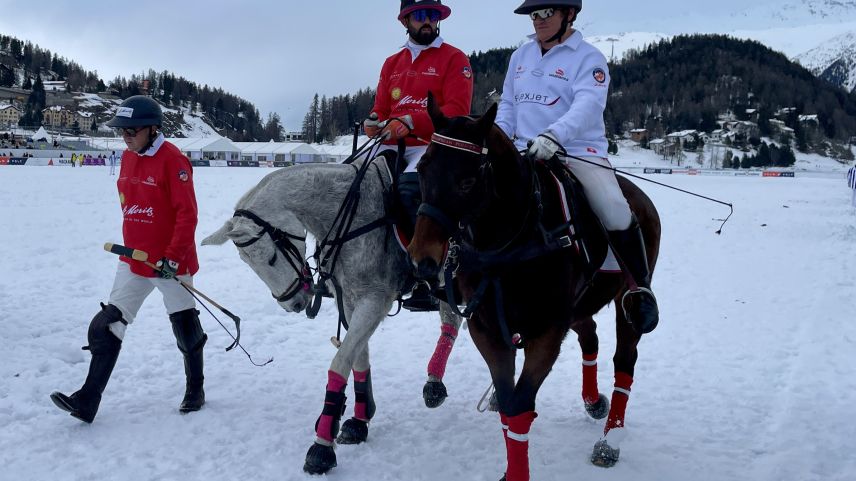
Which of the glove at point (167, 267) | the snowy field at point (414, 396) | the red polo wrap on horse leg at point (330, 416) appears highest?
the glove at point (167, 267)

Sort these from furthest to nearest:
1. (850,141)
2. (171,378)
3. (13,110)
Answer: (850,141)
(13,110)
(171,378)

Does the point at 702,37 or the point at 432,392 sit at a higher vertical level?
the point at 702,37

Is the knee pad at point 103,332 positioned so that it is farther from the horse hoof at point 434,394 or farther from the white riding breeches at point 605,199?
the white riding breeches at point 605,199

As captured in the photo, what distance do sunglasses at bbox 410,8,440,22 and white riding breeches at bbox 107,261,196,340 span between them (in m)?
2.81

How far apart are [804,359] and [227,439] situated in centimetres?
587

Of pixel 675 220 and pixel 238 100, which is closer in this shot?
pixel 675 220

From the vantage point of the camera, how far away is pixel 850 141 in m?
146

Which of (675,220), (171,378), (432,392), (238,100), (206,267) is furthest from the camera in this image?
(238,100)

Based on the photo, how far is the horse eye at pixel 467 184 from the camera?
296 centimetres

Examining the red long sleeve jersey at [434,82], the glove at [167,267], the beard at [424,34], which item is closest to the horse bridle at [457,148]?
the red long sleeve jersey at [434,82]

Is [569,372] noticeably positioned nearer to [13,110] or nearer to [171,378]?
[171,378]

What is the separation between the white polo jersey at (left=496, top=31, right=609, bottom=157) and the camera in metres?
3.96

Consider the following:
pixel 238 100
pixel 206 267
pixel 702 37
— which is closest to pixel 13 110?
pixel 238 100

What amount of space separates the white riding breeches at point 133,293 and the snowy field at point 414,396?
32.2 inches
